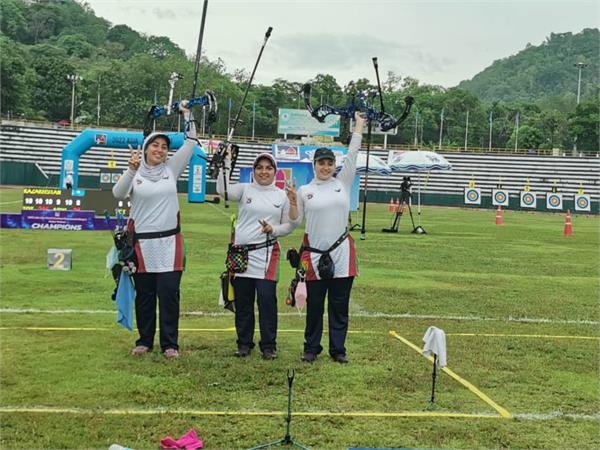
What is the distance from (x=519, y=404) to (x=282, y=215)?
2525 mm

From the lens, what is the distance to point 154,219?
6.01 metres

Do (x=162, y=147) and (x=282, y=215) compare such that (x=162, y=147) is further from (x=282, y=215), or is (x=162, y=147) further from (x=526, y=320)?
(x=526, y=320)

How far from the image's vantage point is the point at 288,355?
621 cm

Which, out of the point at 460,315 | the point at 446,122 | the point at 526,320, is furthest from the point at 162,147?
the point at 446,122

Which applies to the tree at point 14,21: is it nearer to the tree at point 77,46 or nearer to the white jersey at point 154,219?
the tree at point 77,46

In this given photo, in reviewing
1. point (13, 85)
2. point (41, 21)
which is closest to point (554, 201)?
point (13, 85)

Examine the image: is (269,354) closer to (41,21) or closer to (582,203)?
(582,203)

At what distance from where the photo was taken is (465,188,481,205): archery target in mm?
53562

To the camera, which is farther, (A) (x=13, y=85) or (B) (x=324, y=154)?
(A) (x=13, y=85)

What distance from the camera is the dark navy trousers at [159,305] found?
6.02 m

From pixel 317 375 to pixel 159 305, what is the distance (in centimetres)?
155

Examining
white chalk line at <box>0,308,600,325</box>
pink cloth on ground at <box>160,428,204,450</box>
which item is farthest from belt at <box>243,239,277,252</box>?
pink cloth on ground at <box>160,428,204,450</box>

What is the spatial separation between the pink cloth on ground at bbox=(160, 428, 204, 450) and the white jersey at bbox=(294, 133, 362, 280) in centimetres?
232

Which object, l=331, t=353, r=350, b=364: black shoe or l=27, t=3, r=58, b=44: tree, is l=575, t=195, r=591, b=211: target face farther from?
l=27, t=3, r=58, b=44: tree
